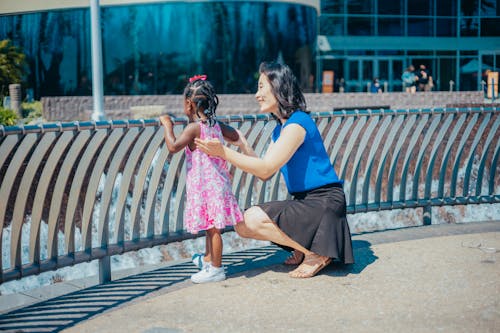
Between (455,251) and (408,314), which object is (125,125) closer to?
(408,314)

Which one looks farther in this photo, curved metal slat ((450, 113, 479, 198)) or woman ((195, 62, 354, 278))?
curved metal slat ((450, 113, 479, 198))

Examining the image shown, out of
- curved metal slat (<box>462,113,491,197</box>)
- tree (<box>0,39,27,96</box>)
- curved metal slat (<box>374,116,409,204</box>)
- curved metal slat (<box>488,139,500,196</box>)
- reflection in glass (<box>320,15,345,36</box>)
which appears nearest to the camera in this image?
curved metal slat (<box>374,116,409,204</box>)

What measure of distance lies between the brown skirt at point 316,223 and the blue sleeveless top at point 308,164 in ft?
0.46

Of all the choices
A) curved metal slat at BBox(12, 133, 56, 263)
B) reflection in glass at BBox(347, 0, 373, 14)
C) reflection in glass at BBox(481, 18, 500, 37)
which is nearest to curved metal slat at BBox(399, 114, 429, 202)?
curved metal slat at BBox(12, 133, 56, 263)

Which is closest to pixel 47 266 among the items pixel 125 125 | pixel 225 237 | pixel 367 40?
pixel 125 125

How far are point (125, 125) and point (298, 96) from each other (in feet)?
4.18

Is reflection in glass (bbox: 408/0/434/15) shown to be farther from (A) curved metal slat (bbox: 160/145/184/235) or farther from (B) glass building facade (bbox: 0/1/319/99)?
(A) curved metal slat (bbox: 160/145/184/235)

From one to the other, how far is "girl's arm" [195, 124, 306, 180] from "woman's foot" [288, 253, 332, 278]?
2.39 feet

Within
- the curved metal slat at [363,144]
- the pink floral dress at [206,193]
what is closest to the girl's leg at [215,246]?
the pink floral dress at [206,193]

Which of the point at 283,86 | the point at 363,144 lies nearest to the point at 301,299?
the point at 283,86

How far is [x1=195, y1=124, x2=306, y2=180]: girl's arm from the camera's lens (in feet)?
15.9

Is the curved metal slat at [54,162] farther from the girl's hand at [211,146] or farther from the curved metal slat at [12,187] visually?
the girl's hand at [211,146]

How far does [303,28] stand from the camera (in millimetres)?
33875

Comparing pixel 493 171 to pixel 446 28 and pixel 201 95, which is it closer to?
pixel 201 95
